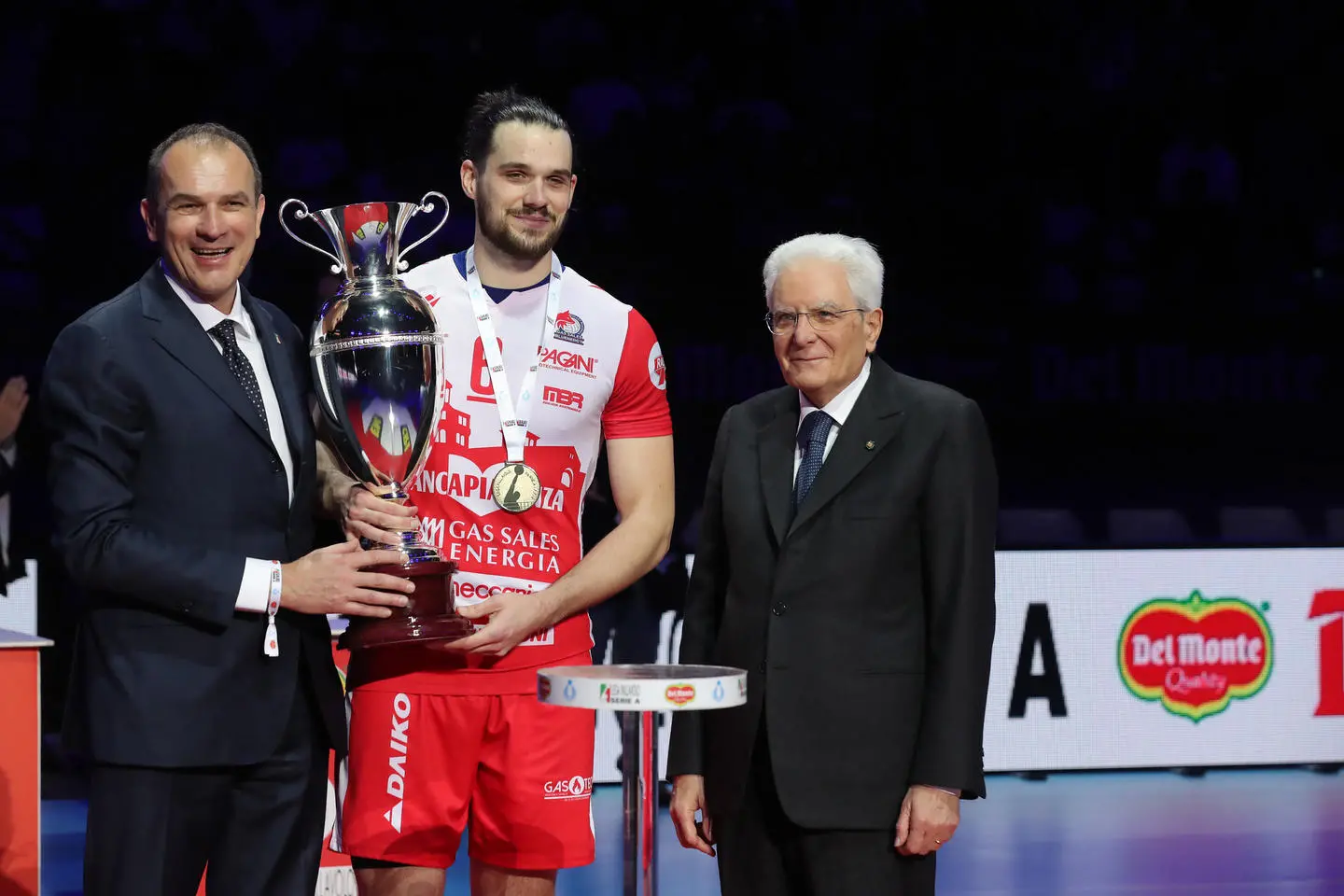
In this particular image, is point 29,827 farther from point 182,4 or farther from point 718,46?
point 718,46

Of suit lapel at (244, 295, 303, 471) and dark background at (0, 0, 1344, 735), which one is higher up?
dark background at (0, 0, 1344, 735)

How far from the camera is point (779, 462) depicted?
8.86ft

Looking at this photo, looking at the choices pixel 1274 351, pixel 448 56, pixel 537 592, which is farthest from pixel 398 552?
pixel 1274 351

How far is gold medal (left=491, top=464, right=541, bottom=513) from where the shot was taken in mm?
2854

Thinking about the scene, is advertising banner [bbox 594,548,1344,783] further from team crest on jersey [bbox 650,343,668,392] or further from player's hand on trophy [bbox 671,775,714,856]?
player's hand on trophy [bbox 671,775,714,856]

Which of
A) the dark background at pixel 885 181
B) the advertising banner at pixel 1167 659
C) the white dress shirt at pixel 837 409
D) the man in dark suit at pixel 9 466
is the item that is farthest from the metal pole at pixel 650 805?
the dark background at pixel 885 181

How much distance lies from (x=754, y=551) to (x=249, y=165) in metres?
1.07

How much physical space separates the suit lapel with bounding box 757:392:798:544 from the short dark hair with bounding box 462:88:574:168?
70 cm

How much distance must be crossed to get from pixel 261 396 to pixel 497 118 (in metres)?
0.72

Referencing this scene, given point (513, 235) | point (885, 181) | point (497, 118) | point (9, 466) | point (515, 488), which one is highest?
point (885, 181)

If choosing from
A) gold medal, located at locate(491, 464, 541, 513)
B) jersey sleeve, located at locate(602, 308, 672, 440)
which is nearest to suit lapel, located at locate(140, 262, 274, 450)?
gold medal, located at locate(491, 464, 541, 513)

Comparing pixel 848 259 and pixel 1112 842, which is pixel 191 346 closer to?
pixel 848 259

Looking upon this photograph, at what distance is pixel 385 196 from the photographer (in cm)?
802

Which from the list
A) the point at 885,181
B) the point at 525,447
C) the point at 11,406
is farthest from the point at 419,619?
the point at 885,181
